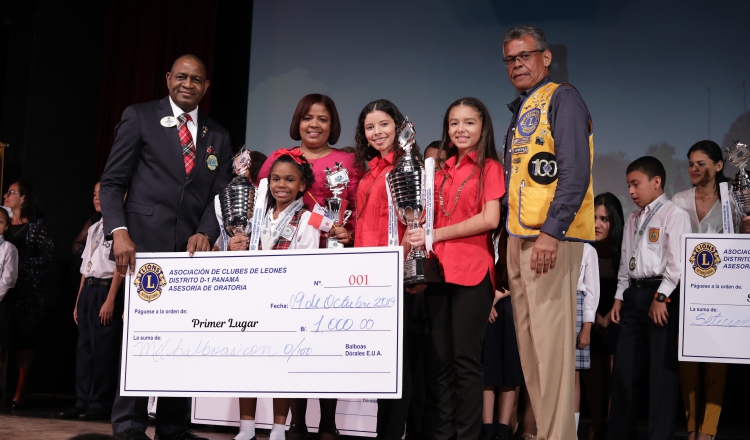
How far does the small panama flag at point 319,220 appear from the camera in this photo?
12.0ft

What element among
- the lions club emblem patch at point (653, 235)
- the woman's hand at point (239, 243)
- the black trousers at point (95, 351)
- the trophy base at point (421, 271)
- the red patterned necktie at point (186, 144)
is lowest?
the black trousers at point (95, 351)

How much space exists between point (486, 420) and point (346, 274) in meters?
2.01

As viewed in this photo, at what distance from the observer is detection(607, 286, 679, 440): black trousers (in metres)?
4.28

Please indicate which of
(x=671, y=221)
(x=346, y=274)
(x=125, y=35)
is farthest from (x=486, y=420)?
(x=125, y=35)

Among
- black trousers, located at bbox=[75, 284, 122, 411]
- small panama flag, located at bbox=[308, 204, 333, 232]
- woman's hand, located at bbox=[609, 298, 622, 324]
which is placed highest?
small panama flag, located at bbox=[308, 204, 333, 232]

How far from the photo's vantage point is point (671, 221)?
4.39m

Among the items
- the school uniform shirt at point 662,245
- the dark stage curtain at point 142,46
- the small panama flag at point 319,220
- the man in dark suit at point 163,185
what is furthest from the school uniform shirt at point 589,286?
the dark stage curtain at point 142,46

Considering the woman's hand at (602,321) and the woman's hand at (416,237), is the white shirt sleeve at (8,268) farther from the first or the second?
the woman's hand at (602,321)

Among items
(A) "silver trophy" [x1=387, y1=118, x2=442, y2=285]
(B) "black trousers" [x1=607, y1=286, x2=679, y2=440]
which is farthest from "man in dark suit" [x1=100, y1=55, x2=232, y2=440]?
(B) "black trousers" [x1=607, y1=286, x2=679, y2=440]

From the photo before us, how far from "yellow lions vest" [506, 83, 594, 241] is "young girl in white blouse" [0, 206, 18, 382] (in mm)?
4576

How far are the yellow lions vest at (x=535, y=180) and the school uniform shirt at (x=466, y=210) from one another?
213 millimetres

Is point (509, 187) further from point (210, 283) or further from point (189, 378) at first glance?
point (189, 378)

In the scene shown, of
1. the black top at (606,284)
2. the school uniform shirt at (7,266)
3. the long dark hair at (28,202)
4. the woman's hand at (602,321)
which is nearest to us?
the woman's hand at (602,321)

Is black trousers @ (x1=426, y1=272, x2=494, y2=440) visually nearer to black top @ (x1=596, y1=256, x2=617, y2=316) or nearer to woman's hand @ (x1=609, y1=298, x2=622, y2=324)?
woman's hand @ (x1=609, y1=298, x2=622, y2=324)
